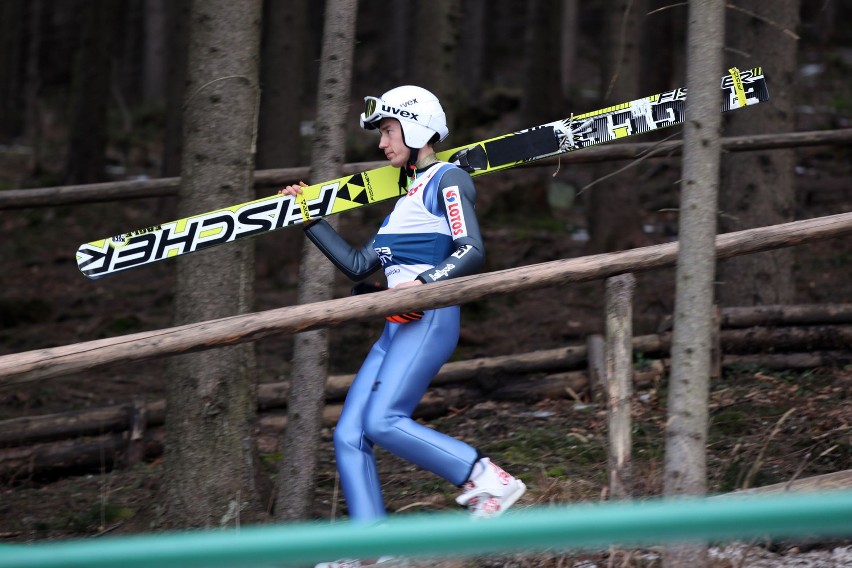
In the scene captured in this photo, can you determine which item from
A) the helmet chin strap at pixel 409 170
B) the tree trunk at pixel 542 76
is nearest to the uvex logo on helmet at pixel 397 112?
the helmet chin strap at pixel 409 170

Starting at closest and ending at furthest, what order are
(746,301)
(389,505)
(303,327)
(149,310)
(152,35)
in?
(303,327) → (389,505) → (746,301) → (149,310) → (152,35)

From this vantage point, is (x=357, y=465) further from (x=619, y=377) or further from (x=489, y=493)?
(x=619, y=377)

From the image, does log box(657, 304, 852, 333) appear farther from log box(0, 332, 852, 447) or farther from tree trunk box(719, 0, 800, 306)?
tree trunk box(719, 0, 800, 306)

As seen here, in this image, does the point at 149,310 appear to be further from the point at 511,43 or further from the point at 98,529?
the point at 511,43

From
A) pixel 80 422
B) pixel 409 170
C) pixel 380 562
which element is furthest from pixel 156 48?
pixel 380 562

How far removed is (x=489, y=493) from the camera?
459 cm

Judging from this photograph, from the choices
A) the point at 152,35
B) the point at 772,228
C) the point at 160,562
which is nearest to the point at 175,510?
the point at 772,228

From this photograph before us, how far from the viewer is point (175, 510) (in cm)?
521

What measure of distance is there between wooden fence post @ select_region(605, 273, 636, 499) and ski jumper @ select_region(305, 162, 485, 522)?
595mm

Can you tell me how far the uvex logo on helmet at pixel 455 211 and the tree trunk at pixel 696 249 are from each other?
37.1 inches

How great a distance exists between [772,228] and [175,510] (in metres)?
3.08

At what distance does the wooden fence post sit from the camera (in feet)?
15.2

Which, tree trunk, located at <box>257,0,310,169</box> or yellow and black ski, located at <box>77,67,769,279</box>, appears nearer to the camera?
yellow and black ski, located at <box>77,67,769,279</box>

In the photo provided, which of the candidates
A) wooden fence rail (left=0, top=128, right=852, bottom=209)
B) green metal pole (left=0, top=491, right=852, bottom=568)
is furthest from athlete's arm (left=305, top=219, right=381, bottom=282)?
green metal pole (left=0, top=491, right=852, bottom=568)
